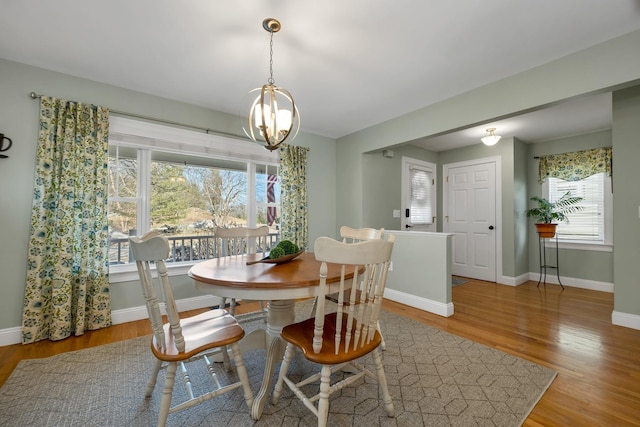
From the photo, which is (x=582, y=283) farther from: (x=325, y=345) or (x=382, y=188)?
(x=325, y=345)

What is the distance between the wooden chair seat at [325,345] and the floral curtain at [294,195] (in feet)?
7.35

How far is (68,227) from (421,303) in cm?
363

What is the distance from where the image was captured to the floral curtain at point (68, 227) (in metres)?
2.31

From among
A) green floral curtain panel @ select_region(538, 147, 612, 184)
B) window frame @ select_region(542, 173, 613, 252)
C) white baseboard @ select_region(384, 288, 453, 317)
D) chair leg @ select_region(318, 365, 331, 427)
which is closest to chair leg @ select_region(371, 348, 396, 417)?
chair leg @ select_region(318, 365, 331, 427)

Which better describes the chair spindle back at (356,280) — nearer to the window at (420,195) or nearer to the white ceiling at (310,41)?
the white ceiling at (310,41)

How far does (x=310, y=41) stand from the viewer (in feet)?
6.69

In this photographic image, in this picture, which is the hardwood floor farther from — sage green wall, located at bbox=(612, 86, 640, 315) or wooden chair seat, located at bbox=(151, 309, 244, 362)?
wooden chair seat, located at bbox=(151, 309, 244, 362)

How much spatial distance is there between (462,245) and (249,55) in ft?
15.2

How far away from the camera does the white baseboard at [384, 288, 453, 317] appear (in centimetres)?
296

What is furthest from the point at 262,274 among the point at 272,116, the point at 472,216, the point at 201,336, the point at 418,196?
the point at 472,216

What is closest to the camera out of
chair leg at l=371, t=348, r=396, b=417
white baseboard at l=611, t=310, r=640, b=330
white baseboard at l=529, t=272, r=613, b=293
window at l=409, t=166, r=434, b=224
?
chair leg at l=371, t=348, r=396, b=417

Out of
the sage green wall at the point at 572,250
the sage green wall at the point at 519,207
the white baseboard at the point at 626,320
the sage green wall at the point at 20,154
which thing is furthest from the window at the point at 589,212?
the sage green wall at the point at 20,154

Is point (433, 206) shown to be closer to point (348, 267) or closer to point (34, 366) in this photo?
point (348, 267)

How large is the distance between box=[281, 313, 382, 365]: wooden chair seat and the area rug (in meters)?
0.44
